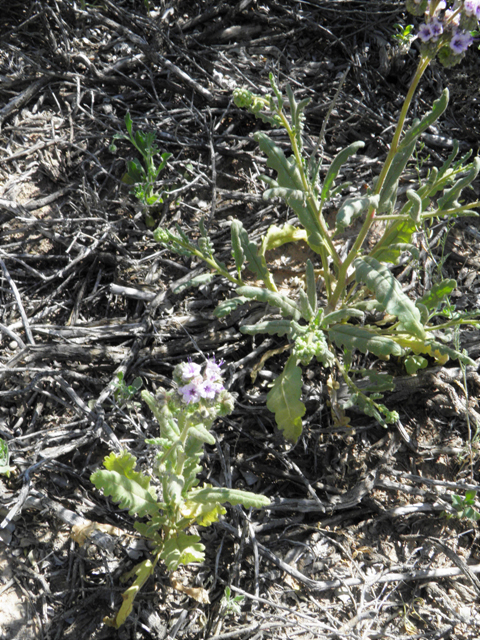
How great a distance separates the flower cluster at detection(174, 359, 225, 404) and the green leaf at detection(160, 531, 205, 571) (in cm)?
77

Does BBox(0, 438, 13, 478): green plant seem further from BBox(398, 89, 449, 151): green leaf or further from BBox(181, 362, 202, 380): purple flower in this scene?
BBox(398, 89, 449, 151): green leaf

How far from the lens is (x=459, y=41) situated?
2.43 m

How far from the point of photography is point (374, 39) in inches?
177

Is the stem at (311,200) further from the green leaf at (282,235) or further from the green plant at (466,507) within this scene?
the green plant at (466,507)

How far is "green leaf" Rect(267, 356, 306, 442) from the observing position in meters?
2.94

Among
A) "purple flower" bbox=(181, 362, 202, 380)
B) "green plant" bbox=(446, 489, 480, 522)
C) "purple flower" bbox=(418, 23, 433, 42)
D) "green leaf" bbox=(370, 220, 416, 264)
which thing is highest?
"purple flower" bbox=(418, 23, 433, 42)

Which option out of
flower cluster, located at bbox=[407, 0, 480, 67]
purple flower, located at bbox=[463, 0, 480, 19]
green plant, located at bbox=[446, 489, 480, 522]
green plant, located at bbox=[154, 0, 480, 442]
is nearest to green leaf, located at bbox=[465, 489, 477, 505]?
green plant, located at bbox=[446, 489, 480, 522]

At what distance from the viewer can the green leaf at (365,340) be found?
2760 millimetres

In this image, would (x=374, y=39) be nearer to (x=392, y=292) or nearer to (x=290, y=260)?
(x=290, y=260)

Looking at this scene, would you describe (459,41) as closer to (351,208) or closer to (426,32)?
(426,32)

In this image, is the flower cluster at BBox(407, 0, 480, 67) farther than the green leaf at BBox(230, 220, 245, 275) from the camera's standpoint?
No

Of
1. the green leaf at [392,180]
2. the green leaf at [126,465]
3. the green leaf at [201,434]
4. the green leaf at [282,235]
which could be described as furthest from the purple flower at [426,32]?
the green leaf at [126,465]

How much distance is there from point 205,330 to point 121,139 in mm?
1735

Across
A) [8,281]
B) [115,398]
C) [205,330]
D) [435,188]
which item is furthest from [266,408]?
[8,281]
